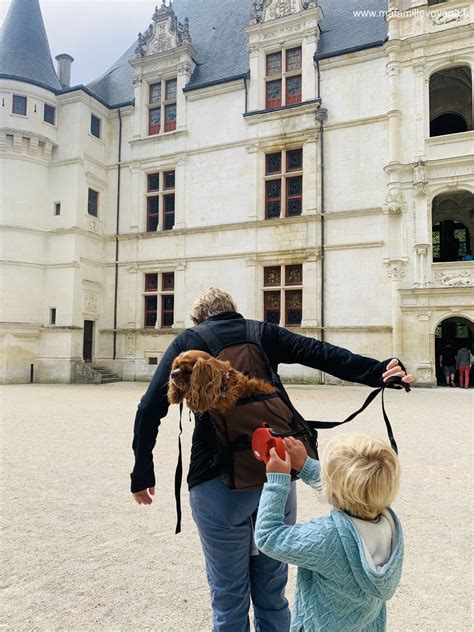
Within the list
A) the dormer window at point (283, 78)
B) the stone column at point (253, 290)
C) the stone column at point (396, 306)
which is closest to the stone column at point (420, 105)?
the stone column at point (396, 306)

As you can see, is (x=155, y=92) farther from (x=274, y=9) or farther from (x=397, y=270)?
(x=397, y=270)

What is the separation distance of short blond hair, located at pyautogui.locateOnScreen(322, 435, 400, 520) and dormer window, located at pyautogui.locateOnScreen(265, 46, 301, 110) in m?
17.4

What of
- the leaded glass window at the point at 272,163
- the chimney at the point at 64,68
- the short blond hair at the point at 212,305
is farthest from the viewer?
the chimney at the point at 64,68

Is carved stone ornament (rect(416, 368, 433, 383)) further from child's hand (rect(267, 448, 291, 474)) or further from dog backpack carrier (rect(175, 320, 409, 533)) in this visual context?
child's hand (rect(267, 448, 291, 474))

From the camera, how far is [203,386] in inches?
61.6

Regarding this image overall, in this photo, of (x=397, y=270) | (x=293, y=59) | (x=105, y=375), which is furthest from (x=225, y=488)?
(x=293, y=59)

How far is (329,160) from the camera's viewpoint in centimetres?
1579

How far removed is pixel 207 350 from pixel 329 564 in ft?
2.83

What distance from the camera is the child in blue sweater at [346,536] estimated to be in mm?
1356

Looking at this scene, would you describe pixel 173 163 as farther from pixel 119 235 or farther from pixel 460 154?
pixel 460 154

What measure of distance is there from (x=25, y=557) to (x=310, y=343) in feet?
7.79

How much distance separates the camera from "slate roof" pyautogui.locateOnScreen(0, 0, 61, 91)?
17938 mm

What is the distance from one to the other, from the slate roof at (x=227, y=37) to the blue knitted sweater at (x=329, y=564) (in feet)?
57.2

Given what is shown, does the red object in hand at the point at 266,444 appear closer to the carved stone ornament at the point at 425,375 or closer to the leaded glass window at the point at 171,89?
the carved stone ornament at the point at 425,375
